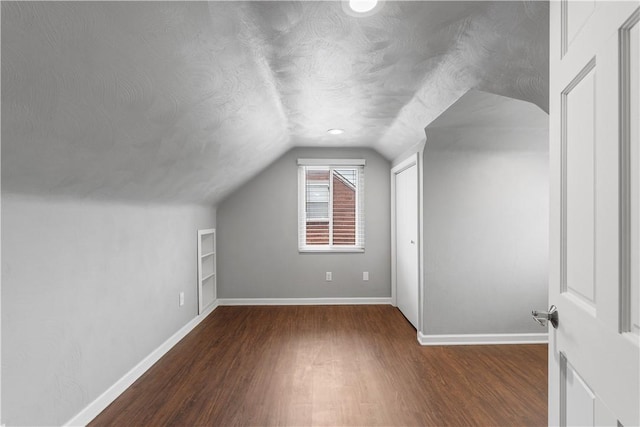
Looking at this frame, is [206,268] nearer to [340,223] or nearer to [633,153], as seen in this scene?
[340,223]

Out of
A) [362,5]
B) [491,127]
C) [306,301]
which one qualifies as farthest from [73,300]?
[491,127]

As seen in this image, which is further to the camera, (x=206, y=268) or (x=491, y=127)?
(x=206, y=268)

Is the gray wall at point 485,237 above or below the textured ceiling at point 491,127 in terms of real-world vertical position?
below

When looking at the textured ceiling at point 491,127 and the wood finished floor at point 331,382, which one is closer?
the wood finished floor at point 331,382

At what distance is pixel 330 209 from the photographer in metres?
4.33

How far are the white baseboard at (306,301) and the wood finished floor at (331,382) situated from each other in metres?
0.86

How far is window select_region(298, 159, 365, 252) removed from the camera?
4.29 m

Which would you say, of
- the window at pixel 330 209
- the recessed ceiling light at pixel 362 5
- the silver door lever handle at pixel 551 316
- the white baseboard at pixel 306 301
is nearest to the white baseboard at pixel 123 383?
the white baseboard at pixel 306 301

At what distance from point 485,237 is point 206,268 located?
3.09m

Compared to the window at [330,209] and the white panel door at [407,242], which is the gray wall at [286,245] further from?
the white panel door at [407,242]

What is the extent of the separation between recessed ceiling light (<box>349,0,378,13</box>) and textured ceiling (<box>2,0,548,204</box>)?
6 centimetres

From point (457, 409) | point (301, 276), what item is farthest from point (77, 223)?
point (301, 276)

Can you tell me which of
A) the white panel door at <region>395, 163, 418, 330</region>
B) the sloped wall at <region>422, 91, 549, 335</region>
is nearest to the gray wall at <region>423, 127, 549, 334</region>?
the sloped wall at <region>422, 91, 549, 335</region>

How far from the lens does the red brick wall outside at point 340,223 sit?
4.34m
